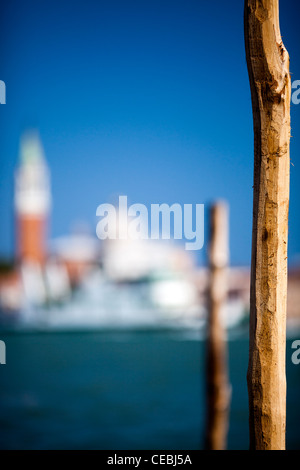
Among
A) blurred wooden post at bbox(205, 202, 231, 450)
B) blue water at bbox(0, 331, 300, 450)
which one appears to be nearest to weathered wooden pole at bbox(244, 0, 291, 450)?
blurred wooden post at bbox(205, 202, 231, 450)

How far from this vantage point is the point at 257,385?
1.50m

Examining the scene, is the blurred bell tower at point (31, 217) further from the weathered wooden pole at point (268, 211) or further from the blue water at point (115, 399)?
the weathered wooden pole at point (268, 211)

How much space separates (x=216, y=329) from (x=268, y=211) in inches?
106

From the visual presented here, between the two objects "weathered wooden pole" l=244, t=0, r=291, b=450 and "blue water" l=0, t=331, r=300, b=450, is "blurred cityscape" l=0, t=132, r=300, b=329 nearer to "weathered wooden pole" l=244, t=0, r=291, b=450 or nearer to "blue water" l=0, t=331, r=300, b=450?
"blue water" l=0, t=331, r=300, b=450

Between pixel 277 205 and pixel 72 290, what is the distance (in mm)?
43729

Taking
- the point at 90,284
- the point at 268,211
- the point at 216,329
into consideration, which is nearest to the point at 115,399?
the point at 216,329

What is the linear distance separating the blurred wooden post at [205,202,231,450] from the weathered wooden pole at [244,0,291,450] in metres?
2.34

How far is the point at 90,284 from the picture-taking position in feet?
149

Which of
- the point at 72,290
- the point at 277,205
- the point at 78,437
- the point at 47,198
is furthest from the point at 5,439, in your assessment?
the point at 47,198

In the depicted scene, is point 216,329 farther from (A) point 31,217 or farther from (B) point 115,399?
(A) point 31,217

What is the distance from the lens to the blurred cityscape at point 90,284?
144 feet

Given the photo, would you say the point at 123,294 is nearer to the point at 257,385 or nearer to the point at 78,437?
the point at 78,437

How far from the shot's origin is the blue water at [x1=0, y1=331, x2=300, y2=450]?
10.2m
